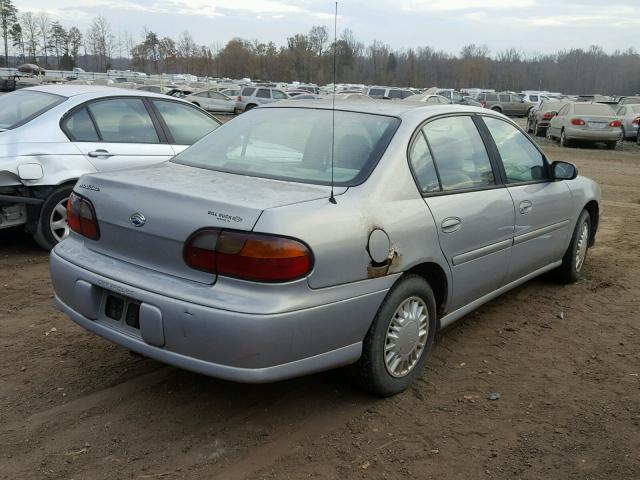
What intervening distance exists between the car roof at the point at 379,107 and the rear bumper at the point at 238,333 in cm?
125

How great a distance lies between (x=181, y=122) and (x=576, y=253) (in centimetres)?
414

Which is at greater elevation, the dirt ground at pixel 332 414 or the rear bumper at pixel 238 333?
the rear bumper at pixel 238 333

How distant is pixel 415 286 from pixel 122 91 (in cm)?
434

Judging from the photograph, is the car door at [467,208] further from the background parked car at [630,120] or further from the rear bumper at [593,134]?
the background parked car at [630,120]

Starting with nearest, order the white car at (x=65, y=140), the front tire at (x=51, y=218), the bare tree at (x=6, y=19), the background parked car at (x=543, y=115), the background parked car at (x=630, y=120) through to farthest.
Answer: the white car at (x=65, y=140) → the front tire at (x=51, y=218) → the background parked car at (x=630, y=120) → the background parked car at (x=543, y=115) → the bare tree at (x=6, y=19)

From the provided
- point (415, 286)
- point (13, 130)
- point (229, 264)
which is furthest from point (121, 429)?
point (13, 130)

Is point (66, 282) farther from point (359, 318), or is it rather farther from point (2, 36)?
point (2, 36)

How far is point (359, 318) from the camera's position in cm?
306

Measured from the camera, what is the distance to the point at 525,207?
4.41m

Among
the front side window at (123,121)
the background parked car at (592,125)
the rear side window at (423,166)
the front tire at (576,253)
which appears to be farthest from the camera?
the background parked car at (592,125)

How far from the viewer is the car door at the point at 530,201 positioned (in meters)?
4.39

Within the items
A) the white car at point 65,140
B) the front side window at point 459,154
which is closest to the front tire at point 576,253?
the front side window at point 459,154

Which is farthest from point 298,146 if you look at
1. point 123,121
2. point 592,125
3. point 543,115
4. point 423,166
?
point 543,115

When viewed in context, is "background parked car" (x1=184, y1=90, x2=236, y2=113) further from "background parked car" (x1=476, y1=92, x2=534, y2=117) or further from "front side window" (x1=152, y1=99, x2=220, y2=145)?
"front side window" (x1=152, y1=99, x2=220, y2=145)
